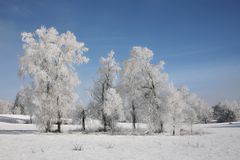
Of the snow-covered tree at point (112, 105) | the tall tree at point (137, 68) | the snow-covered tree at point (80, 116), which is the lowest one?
the snow-covered tree at point (80, 116)

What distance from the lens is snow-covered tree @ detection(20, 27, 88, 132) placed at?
32.6 metres

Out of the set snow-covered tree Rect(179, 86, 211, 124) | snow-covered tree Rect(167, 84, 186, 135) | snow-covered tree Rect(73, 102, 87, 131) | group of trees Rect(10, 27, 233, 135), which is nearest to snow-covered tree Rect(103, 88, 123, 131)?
group of trees Rect(10, 27, 233, 135)

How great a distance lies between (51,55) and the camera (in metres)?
34.1

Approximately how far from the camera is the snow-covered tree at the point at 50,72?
32.6m

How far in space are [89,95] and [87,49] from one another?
822cm

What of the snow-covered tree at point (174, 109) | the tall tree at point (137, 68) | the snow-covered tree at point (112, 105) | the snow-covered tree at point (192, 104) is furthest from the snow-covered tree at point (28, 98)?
the snow-covered tree at point (192, 104)

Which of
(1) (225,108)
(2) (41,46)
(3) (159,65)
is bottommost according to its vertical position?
(1) (225,108)

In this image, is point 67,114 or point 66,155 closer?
point 66,155

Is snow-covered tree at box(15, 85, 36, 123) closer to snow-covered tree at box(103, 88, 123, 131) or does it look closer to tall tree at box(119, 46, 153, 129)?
snow-covered tree at box(103, 88, 123, 131)

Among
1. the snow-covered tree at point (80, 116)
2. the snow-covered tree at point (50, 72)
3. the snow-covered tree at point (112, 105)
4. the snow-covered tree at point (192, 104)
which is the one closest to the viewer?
the snow-covered tree at point (50, 72)

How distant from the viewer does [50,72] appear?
34.0m

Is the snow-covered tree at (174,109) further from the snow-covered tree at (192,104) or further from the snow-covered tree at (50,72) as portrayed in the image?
the snow-covered tree at (50,72)

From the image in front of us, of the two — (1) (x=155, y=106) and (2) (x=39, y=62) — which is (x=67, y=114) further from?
(1) (x=155, y=106)

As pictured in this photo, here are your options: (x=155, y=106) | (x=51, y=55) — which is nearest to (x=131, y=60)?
(x=155, y=106)
